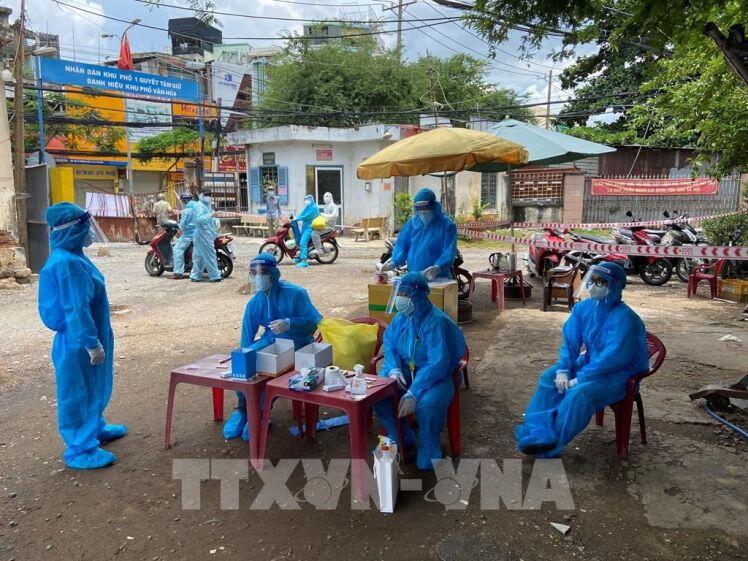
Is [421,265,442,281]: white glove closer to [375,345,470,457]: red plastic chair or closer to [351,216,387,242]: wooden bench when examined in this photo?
[375,345,470,457]: red plastic chair

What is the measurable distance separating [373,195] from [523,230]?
491 cm

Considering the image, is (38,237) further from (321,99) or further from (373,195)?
(321,99)

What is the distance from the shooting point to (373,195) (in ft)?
60.3

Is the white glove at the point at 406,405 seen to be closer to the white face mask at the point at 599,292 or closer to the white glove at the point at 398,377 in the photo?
the white glove at the point at 398,377

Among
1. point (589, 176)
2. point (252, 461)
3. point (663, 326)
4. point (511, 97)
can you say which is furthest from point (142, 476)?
point (511, 97)

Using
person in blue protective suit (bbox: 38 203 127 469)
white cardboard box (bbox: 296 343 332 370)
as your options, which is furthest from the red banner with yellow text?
person in blue protective suit (bbox: 38 203 127 469)

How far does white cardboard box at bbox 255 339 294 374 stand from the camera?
353 centimetres

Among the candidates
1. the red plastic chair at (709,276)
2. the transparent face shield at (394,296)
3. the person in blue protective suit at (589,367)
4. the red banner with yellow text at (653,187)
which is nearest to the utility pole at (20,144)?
the transparent face shield at (394,296)

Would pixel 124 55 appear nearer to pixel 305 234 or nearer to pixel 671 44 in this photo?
pixel 305 234

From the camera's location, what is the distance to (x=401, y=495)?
3238 mm

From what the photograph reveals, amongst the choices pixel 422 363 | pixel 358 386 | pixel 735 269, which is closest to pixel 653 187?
pixel 735 269

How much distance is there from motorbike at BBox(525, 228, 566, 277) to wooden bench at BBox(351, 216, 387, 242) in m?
7.50

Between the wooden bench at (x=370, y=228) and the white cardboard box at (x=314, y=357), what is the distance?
13.7m

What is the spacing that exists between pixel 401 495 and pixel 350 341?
134 cm
